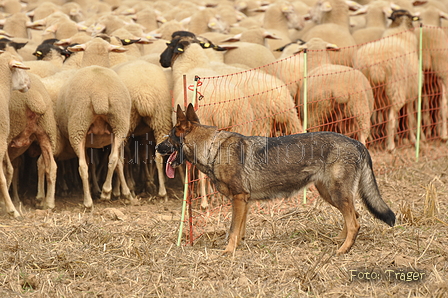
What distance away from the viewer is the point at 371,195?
17.5 feet

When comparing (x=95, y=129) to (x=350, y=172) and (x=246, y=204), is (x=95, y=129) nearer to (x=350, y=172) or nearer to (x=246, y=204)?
(x=246, y=204)

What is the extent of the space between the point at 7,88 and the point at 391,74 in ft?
18.1

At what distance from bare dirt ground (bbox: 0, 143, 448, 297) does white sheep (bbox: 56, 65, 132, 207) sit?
109cm

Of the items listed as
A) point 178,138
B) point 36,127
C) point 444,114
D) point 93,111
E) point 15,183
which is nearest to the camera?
point 178,138

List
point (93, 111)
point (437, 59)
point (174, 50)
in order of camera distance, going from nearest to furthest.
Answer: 1. point (93, 111)
2. point (174, 50)
3. point (437, 59)

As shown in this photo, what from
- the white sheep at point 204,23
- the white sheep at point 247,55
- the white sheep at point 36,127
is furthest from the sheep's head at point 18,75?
the white sheep at point 204,23

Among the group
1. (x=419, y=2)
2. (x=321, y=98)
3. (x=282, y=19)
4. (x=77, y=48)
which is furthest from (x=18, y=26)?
(x=419, y=2)

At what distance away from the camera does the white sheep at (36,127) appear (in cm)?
772

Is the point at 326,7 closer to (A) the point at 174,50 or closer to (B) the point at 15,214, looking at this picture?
(A) the point at 174,50

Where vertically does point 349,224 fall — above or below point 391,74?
above

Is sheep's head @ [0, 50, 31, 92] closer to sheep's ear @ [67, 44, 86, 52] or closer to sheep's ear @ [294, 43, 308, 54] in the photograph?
sheep's ear @ [67, 44, 86, 52]

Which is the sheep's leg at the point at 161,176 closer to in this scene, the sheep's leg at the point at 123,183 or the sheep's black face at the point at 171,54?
the sheep's leg at the point at 123,183

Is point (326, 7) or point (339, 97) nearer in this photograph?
point (339, 97)

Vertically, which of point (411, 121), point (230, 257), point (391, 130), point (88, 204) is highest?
point (230, 257)
